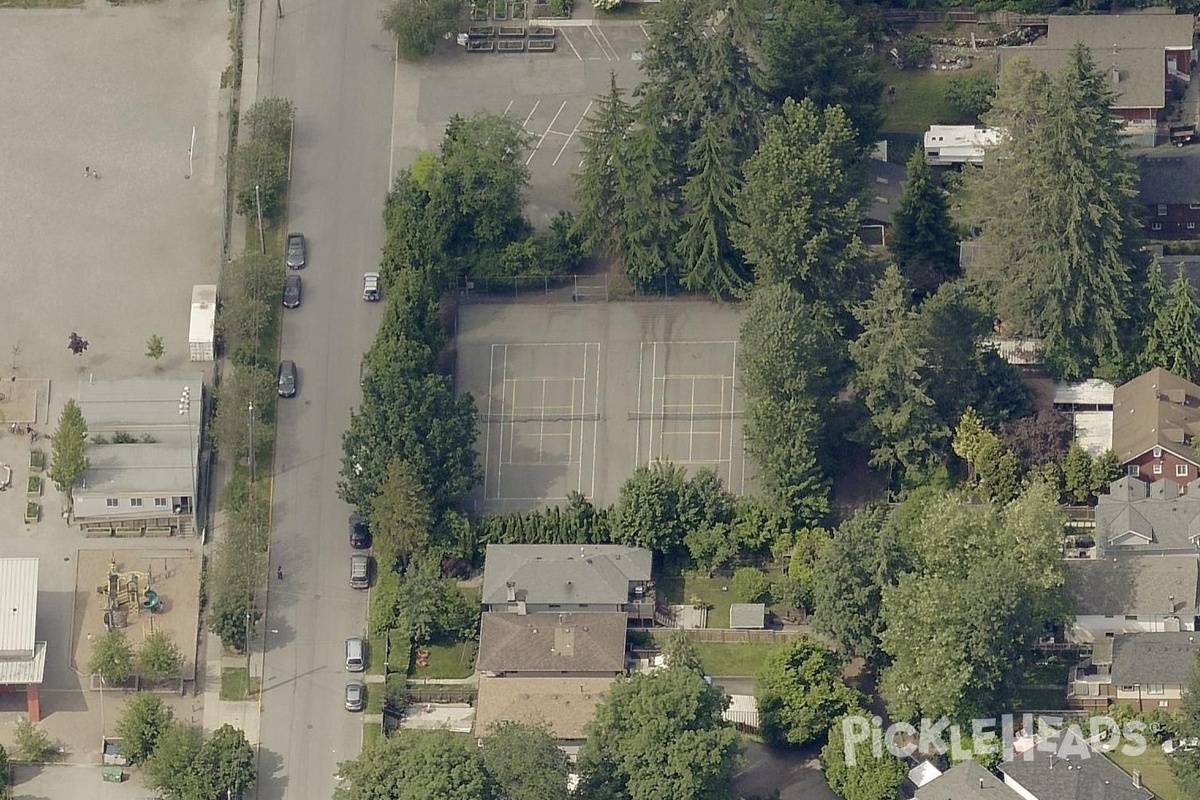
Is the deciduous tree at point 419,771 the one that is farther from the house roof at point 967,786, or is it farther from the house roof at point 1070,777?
the house roof at point 1070,777

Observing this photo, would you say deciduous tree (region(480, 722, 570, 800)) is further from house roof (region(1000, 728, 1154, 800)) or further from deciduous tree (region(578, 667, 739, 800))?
house roof (region(1000, 728, 1154, 800))

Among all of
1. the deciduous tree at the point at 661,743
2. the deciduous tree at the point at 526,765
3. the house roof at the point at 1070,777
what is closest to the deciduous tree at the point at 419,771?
the deciduous tree at the point at 526,765

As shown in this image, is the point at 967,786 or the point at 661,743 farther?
the point at 967,786

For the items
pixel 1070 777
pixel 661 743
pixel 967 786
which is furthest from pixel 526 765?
pixel 1070 777

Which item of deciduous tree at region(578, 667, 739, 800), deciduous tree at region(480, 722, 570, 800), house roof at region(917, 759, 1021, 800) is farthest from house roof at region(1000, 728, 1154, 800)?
deciduous tree at region(480, 722, 570, 800)

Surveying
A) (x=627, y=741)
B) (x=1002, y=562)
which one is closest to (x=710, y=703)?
(x=627, y=741)

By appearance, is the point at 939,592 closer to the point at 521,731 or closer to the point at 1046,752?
the point at 1046,752

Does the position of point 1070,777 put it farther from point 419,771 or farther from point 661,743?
point 419,771
